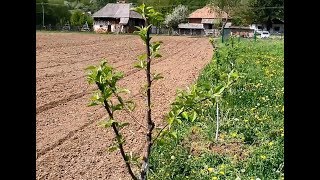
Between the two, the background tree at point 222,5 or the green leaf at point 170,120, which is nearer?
the green leaf at point 170,120

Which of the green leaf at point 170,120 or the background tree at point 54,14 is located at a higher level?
the background tree at point 54,14

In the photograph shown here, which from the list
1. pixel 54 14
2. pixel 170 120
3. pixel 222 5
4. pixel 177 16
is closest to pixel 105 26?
pixel 54 14

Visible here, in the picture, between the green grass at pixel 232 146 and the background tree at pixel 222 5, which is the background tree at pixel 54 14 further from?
the green grass at pixel 232 146

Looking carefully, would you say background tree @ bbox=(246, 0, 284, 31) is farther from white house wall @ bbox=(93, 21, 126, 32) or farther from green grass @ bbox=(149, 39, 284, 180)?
green grass @ bbox=(149, 39, 284, 180)

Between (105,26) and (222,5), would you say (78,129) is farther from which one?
(105,26)

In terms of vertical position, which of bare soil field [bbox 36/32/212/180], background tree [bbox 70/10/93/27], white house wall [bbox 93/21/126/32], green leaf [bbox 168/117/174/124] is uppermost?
background tree [bbox 70/10/93/27]

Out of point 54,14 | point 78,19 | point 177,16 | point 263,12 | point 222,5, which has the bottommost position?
point 222,5

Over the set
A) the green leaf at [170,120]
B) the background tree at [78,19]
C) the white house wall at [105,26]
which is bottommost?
the green leaf at [170,120]

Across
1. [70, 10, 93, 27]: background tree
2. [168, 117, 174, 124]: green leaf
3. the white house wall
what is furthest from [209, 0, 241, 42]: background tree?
[168, 117, 174, 124]: green leaf

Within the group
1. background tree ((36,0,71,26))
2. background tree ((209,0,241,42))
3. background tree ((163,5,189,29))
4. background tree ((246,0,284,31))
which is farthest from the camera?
background tree ((163,5,189,29))

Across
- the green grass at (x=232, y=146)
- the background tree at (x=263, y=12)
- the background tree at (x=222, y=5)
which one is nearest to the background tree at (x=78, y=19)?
the background tree at (x=263, y=12)

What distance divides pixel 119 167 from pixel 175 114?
12.8 ft

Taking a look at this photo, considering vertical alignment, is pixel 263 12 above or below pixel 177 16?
below
